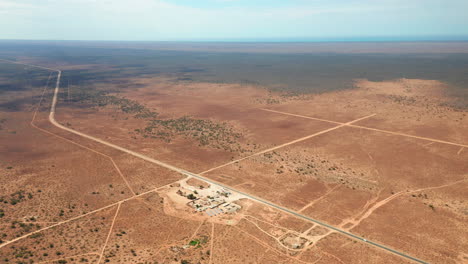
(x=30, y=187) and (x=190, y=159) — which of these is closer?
(x=30, y=187)

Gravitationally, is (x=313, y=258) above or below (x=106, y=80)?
below

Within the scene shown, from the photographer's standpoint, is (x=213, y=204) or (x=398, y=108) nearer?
(x=213, y=204)

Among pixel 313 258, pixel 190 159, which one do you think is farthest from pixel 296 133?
pixel 313 258

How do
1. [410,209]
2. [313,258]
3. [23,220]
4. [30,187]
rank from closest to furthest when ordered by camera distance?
[313,258], [23,220], [410,209], [30,187]

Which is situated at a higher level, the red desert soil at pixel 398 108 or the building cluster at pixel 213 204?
the red desert soil at pixel 398 108

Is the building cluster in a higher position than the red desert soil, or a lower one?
lower

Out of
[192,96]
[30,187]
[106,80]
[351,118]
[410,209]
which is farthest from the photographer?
[106,80]

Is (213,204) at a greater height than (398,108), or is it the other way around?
(398,108)

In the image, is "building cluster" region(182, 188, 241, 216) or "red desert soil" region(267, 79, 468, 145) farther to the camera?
"red desert soil" region(267, 79, 468, 145)

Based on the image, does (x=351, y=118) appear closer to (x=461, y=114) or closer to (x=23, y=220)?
(x=461, y=114)

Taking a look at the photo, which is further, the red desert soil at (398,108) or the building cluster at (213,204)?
the red desert soil at (398,108)
